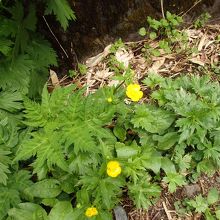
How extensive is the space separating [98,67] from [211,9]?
119 cm

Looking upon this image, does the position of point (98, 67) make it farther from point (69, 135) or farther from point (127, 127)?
point (69, 135)

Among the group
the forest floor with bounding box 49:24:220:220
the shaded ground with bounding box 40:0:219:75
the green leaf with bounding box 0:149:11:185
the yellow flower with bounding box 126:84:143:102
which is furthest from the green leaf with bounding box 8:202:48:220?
the shaded ground with bounding box 40:0:219:75

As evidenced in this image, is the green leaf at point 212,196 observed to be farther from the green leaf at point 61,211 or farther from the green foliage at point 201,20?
the green foliage at point 201,20

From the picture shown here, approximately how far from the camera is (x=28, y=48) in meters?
3.00

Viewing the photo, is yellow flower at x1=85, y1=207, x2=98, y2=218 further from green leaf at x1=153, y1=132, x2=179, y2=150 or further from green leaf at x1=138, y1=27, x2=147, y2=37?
green leaf at x1=138, y1=27, x2=147, y2=37

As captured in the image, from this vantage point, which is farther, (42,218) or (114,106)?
(42,218)

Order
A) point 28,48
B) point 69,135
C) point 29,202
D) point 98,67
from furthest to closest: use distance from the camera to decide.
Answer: point 98,67, point 28,48, point 29,202, point 69,135

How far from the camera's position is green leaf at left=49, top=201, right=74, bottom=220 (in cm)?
262

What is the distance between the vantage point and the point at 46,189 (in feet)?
8.81

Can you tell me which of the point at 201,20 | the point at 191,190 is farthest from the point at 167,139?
the point at 201,20

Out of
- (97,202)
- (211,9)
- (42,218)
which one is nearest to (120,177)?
(97,202)

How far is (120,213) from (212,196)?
694mm

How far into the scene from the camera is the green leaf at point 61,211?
262 cm

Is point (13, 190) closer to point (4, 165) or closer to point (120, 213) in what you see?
point (4, 165)
